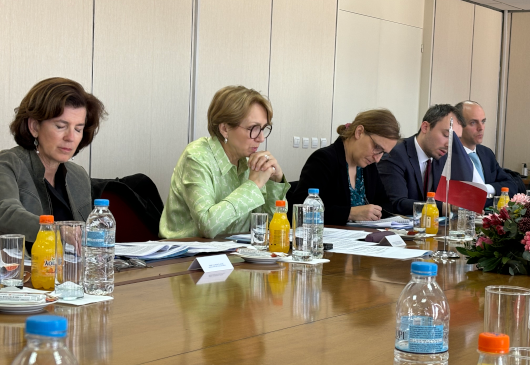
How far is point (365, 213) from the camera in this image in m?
3.55

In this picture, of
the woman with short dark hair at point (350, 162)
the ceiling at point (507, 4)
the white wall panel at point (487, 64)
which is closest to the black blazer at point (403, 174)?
the woman with short dark hair at point (350, 162)

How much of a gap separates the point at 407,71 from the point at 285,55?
1.89m

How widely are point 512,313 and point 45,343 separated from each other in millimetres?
805

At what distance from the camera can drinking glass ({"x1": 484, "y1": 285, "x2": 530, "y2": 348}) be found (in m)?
1.16

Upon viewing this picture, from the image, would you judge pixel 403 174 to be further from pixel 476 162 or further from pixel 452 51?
pixel 452 51

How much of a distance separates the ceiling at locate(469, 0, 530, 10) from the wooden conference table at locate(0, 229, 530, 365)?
631 centimetres

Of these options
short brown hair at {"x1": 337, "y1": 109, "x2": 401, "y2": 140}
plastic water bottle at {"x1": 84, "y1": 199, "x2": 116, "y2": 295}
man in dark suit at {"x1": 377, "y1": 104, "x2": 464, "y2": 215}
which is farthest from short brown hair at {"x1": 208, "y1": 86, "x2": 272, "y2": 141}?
plastic water bottle at {"x1": 84, "y1": 199, "x2": 116, "y2": 295}

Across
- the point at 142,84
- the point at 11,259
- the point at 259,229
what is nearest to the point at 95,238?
the point at 11,259

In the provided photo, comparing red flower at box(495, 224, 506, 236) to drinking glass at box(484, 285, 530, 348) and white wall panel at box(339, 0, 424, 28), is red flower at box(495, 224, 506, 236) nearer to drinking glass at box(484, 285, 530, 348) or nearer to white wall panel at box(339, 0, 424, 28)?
drinking glass at box(484, 285, 530, 348)

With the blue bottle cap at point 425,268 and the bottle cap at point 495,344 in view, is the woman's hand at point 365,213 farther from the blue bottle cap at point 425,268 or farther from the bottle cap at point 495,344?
the bottle cap at point 495,344

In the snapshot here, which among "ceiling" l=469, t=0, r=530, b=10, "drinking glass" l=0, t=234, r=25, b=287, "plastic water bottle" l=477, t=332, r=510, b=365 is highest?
"ceiling" l=469, t=0, r=530, b=10

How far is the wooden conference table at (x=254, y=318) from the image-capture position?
1.21m

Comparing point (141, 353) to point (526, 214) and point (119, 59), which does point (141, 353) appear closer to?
point (526, 214)

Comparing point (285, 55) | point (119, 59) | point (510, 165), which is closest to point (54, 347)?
point (119, 59)
